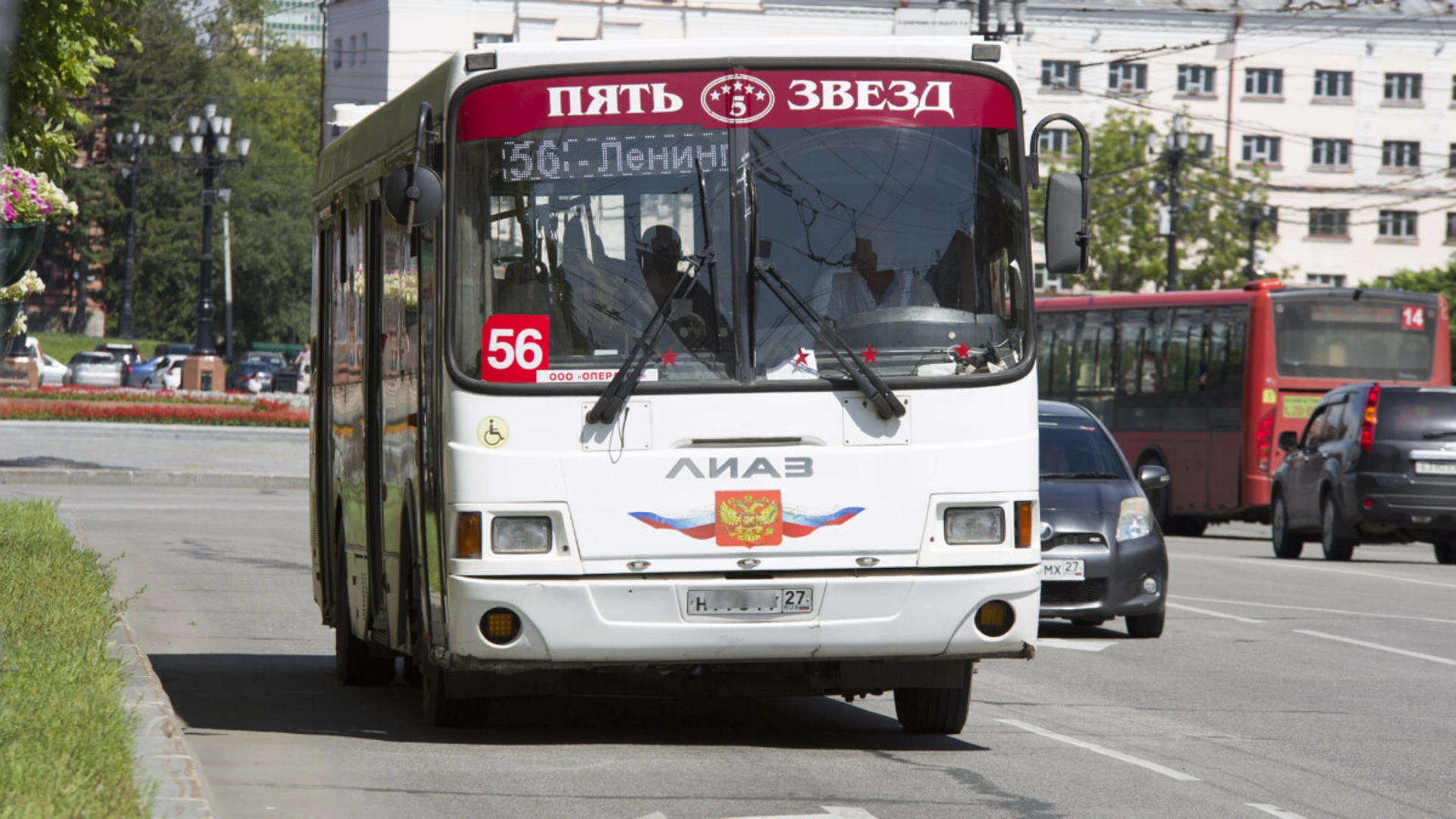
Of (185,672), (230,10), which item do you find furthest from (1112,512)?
(230,10)

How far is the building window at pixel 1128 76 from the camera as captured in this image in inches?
3797

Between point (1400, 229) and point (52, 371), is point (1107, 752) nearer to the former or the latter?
point (52, 371)

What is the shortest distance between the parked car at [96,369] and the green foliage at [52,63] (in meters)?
66.0

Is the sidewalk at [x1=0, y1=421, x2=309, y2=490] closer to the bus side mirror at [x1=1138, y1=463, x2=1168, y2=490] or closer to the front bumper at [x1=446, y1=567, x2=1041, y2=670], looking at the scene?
the bus side mirror at [x1=1138, y1=463, x2=1168, y2=490]

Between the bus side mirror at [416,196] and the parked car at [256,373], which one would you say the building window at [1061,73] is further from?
the bus side mirror at [416,196]

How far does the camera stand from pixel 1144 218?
270 ft

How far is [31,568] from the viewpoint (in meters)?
14.0

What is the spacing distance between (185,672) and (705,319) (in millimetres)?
4897

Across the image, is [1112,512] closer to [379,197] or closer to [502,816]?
[379,197]

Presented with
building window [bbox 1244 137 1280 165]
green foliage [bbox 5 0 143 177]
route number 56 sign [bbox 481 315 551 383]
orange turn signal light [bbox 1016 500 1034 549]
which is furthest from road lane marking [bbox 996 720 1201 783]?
building window [bbox 1244 137 1280 165]

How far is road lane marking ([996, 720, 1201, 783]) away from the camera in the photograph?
30.5 feet

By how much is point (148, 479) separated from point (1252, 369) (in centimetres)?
1642

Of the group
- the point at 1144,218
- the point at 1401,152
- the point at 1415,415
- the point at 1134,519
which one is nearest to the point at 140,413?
the point at 1415,415

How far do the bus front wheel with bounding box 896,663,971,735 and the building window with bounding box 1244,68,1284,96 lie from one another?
299 feet
